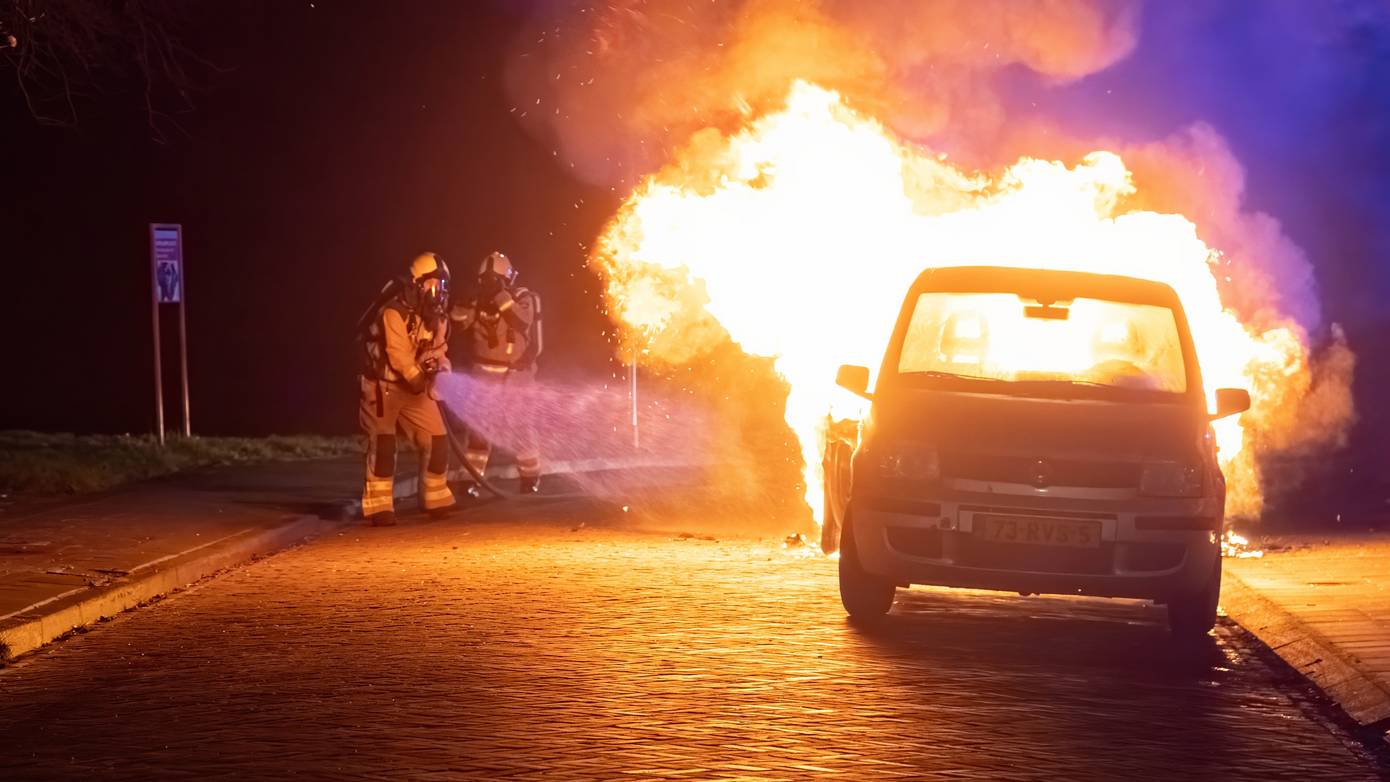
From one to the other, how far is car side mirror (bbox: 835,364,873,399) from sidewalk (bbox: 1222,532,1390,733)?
2485 mm

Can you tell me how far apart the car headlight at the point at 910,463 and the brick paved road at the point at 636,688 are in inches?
34.2

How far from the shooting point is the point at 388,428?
1552 centimetres

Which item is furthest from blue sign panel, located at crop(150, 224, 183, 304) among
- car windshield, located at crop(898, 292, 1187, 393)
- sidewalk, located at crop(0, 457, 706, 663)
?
car windshield, located at crop(898, 292, 1187, 393)

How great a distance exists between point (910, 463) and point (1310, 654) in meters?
2.16

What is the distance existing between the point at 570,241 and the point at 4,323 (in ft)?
33.3

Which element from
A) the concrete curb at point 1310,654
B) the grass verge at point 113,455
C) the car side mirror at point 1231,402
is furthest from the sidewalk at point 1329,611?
the grass verge at point 113,455

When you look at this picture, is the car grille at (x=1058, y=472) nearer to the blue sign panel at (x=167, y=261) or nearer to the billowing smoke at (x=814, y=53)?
the billowing smoke at (x=814, y=53)

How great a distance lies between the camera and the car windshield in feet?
35.1

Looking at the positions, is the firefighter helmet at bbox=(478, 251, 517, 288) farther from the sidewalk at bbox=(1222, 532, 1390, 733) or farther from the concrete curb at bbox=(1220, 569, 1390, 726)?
the concrete curb at bbox=(1220, 569, 1390, 726)

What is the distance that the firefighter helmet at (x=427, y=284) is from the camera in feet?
51.5

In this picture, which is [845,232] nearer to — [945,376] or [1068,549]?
[945,376]

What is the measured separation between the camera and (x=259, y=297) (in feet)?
107

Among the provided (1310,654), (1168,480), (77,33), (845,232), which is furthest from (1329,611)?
(77,33)

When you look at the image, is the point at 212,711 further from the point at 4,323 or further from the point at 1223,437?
the point at 4,323
